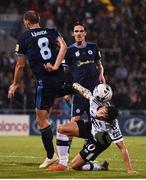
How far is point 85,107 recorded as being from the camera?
13.2m

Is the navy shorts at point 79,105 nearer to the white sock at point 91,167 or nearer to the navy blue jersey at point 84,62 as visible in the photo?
the navy blue jersey at point 84,62

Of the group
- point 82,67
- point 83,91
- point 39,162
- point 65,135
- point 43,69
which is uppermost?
point 82,67

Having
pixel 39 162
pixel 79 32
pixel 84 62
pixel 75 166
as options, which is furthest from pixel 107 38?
pixel 75 166

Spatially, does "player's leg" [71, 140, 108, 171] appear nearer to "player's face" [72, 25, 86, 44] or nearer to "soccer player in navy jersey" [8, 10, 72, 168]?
"soccer player in navy jersey" [8, 10, 72, 168]

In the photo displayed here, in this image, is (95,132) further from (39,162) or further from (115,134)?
(39,162)

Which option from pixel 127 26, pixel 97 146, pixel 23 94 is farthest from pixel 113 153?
pixel 127 26

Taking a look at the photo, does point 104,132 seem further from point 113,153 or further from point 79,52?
point 113,153

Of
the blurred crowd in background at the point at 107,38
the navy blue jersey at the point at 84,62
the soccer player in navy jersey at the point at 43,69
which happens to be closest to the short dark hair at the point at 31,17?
the soccer player in navy jersey at the point at 43,69

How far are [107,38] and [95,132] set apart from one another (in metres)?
19.1

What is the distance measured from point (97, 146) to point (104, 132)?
1.34 feet

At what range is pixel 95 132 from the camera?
1112 centimetres

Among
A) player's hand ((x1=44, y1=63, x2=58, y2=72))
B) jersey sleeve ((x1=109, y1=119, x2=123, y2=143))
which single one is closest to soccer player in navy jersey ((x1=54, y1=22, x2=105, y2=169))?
player's hand ((x1=44, y1=63, x2=58, y2=72))

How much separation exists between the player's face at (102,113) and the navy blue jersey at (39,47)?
1.57 metres

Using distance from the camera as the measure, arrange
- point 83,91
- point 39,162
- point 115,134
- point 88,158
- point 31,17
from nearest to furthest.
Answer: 1. point 115,134
2. point 83,91
3. point 88,158
4. point 31,17
5. point 39,162
